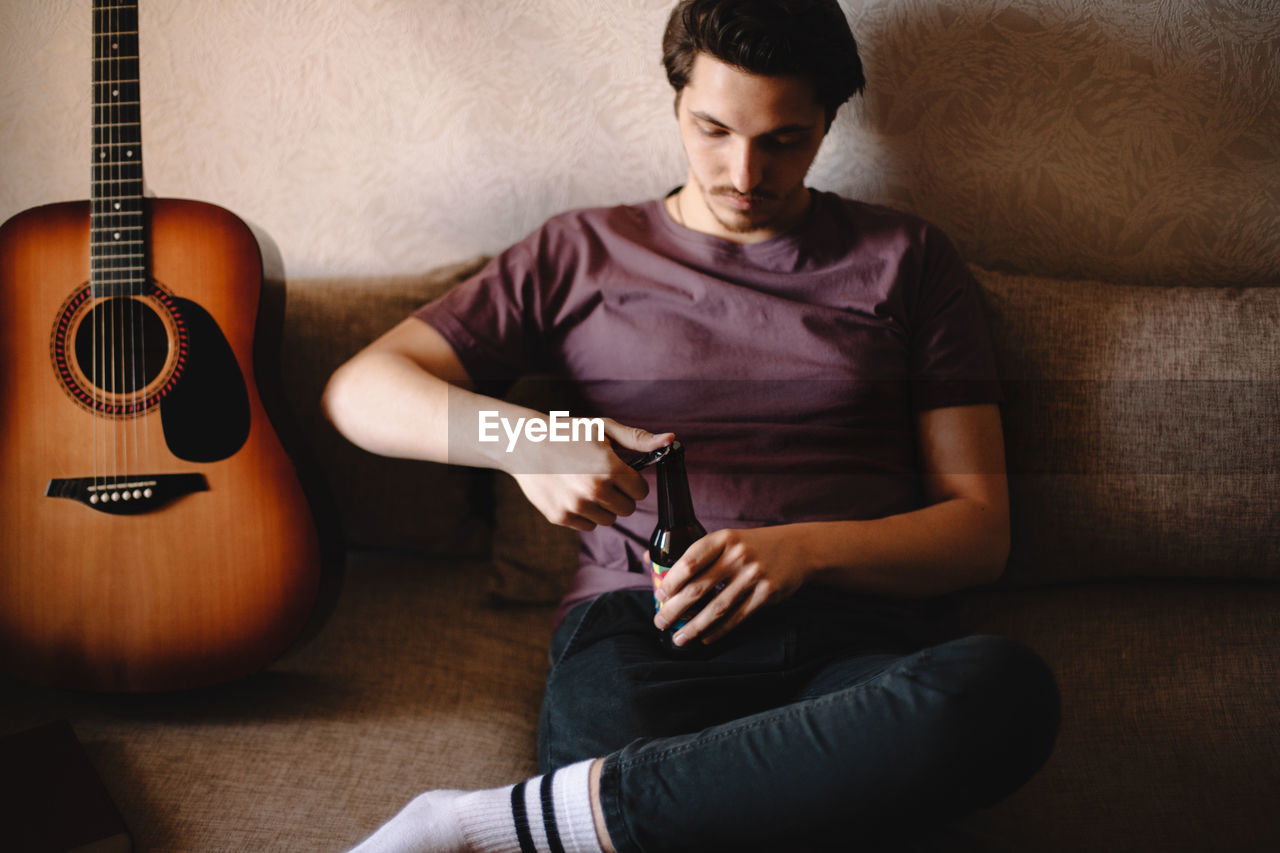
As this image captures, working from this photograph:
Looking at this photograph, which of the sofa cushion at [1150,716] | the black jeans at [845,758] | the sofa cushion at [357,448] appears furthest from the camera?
the sofa cushion at [357,448]

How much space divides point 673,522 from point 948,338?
1.67 feet

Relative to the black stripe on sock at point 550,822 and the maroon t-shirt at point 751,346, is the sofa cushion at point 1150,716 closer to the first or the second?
the maroon t-shirt at point 751,346

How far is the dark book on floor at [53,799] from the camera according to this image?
835mm

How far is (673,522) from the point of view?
917mm

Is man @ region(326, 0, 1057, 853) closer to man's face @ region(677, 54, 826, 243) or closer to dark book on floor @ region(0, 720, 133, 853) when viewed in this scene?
man's face @ region(677, 54, 826, 243)

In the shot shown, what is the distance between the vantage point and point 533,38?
4.54 feet

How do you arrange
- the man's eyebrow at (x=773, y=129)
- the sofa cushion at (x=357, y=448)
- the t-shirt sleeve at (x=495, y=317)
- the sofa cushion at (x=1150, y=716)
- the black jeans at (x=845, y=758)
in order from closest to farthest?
the black jeans at (x=845, y=758), the sofa cushion at (x=1150, y=716), the man's eyebrow at (x=773, y=129), the t-shirt sleeve at (x=495, y=317), the sofa cushion at (x=357, y=448)

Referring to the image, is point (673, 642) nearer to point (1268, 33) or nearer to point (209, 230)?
point (209, 230)

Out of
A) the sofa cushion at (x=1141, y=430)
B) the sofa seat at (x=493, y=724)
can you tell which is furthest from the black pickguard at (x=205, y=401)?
the sofa cushion at (x=1141, y=430)

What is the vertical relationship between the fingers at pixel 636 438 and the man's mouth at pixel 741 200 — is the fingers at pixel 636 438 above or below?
below

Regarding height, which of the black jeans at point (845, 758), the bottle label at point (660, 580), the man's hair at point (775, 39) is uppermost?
the man's hair at point (775, 39)

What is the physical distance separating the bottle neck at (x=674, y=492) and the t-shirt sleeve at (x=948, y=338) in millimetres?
433

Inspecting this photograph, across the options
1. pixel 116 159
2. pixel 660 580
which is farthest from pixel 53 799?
pixel 116 159

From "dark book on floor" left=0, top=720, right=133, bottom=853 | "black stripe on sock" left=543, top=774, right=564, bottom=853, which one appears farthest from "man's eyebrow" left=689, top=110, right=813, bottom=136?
"dark book on floor" left=0, top=720, right=133, bottom=853
